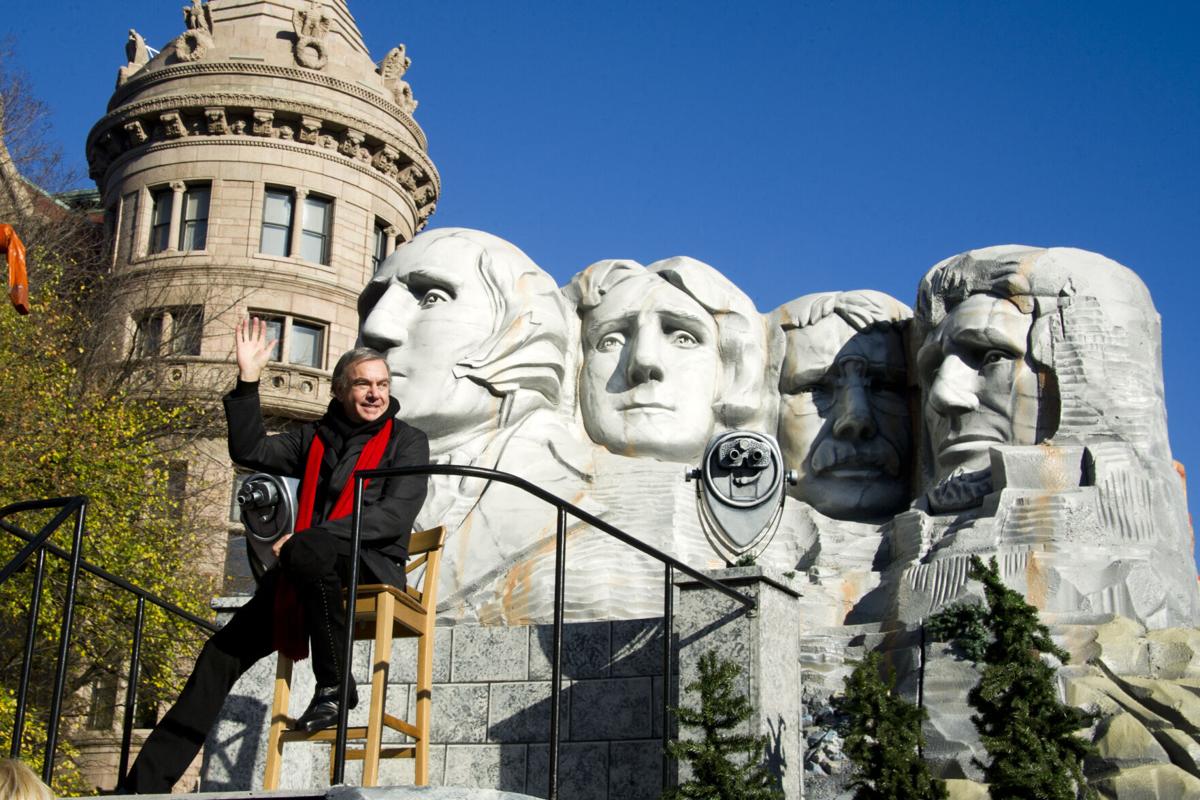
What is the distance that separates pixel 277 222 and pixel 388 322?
23825 mm

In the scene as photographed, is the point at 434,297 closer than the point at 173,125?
Yes

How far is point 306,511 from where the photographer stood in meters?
6.93

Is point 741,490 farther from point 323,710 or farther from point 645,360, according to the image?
point 645,360

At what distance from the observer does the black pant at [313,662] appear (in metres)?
6.49

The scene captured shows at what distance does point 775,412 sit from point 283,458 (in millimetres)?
7602

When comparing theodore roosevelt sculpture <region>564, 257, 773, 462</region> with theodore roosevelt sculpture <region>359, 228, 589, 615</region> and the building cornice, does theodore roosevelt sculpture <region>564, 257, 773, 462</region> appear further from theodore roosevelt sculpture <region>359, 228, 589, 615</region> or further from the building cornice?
the building cornice

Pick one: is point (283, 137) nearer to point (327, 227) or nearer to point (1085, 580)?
point (327, 227)

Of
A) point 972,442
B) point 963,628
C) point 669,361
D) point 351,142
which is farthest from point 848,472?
point 351,142

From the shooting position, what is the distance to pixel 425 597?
7188 millimetres

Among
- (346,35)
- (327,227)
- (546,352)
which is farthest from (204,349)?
(546,352)

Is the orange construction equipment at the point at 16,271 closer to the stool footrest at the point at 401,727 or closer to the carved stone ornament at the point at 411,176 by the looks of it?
the stool footrest at the point at 401,727

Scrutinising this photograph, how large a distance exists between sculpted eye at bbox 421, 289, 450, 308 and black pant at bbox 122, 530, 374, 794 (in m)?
7.47

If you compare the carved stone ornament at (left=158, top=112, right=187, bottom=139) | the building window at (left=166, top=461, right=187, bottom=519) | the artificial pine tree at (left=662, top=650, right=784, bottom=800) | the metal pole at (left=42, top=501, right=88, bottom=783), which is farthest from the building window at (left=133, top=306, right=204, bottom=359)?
the artificial pine tree at (left=662, top=650, right=784, bottom=800)

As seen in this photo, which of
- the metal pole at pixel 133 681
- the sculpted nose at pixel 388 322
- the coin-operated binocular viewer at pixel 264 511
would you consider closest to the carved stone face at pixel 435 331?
the sculpted nose at pixel 388 322
